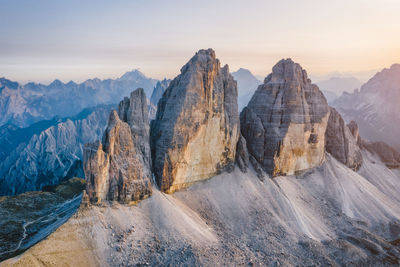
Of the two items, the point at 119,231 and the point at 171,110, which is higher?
the point at 171,110

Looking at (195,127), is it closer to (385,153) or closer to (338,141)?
(338,141)

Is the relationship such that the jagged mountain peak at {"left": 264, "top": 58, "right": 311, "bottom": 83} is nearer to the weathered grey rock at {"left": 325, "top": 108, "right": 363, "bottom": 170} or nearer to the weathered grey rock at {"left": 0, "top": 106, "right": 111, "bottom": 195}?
the weathered grey rock at {"left": 325, "top": 108, "right": 363, "bottom": 170}

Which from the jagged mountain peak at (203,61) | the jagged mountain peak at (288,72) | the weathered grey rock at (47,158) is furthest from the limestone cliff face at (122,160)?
the weathered grey rock at (47,158)

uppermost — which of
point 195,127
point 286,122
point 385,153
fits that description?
point 195,127

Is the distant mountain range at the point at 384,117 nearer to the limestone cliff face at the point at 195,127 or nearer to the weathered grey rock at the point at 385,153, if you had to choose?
the weathered grey rock at the point at 385,153

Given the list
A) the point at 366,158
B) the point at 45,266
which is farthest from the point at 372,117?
the point at 45,266

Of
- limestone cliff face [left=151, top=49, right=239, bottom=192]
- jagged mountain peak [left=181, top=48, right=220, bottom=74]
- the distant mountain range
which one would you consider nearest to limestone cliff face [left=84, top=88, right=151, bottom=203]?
limestone cliff face [left=151, top=49, right=239, bottom=192]

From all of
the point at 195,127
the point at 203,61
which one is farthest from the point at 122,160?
the point at 203,61

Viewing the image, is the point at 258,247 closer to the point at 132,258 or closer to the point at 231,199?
the point at 231,199
